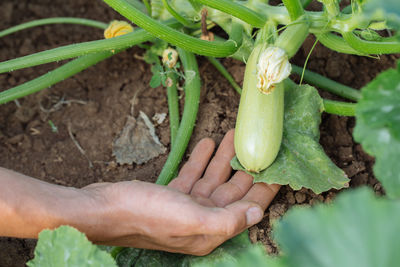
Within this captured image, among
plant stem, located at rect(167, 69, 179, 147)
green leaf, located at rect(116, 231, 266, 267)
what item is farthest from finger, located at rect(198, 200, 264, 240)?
plant stem, located at rect(167, 69, 179, 147)

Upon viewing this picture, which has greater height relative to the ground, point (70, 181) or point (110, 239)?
point (110, 239)

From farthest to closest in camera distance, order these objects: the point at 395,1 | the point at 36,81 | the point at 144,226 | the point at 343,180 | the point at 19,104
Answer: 1. the point at 19,104
2. the point at 36,81
3. the point at 343,180
4. the point at 144,226
5. the point at 395,1

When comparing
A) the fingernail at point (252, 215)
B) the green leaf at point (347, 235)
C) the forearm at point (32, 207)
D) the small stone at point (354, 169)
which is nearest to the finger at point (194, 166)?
the fingernail at point (252, 215)

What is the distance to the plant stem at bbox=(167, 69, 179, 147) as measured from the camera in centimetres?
235

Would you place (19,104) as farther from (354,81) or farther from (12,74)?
(354,81)

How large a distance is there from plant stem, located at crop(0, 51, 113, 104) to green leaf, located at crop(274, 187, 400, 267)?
1.62 meters

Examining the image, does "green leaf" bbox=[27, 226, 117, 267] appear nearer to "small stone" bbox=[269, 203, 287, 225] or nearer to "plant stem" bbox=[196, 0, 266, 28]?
"small stone" bbox=[269, 203, 287, 225]

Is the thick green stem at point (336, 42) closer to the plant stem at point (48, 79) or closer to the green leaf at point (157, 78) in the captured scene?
the green leaf at point (157, 78)

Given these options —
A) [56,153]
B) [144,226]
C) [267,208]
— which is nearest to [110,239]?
[144,226]

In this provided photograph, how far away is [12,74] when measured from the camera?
2758mm

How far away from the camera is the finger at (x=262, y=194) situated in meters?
1.97

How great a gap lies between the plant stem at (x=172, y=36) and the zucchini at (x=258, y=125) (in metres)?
0.12

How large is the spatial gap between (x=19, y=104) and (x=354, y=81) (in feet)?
5.77

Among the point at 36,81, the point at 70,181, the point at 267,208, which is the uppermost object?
the point at 36,81
